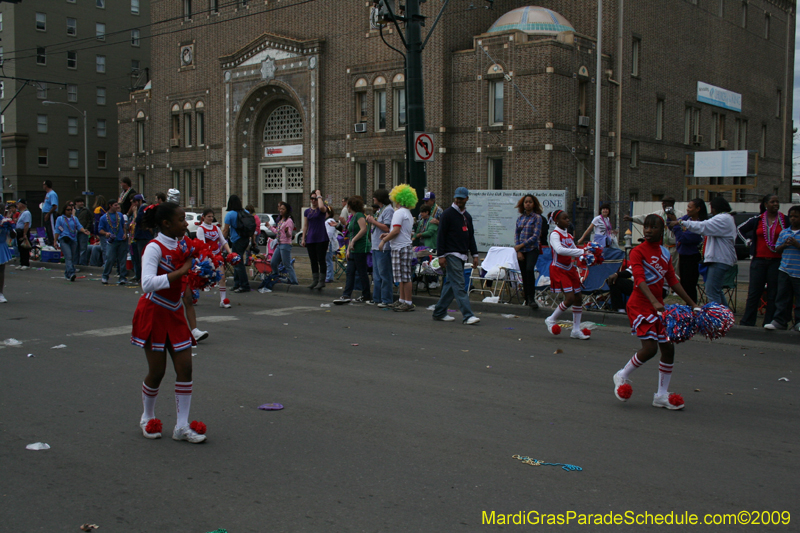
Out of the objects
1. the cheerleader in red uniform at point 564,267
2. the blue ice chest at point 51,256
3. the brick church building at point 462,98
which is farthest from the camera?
the brick church building at point 462,98

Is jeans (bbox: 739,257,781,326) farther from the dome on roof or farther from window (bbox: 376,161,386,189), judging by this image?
window (bbox: 376,161,386,189)

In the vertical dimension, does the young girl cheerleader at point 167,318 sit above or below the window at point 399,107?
below

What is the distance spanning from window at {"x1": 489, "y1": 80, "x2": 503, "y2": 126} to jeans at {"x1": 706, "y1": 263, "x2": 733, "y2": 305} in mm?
22147

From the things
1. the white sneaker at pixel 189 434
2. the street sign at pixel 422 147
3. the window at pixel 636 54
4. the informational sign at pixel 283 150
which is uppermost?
the window at pixel 636 54

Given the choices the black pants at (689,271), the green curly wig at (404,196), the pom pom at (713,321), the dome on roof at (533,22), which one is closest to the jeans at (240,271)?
the green curly wig at (404,196)

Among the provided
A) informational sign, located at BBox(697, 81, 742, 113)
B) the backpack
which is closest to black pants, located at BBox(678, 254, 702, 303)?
the backpack

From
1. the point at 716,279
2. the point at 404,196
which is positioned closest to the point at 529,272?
the point at 404,196

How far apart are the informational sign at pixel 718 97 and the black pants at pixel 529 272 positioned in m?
33.2

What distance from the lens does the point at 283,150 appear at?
39.6m

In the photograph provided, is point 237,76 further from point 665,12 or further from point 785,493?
point 785,493

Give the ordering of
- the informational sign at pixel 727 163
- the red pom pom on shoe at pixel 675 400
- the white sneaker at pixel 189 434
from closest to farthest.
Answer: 1. the white sneaker at pixel 189 434
2. the red pom pom on shoe at pixel 675 400
3. the informational sign at pixel 727 163

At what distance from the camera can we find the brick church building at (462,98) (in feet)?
103

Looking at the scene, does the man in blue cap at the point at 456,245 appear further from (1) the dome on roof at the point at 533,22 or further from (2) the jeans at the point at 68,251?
(1) the dome on roof at the point at 533,22

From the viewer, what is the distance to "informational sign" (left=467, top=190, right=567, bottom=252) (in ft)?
78.0
